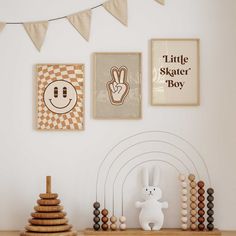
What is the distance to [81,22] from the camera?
2986 mm

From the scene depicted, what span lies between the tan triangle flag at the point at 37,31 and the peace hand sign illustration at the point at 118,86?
40 cm

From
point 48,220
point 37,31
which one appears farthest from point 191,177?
point 37,31

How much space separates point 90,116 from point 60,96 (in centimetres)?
19

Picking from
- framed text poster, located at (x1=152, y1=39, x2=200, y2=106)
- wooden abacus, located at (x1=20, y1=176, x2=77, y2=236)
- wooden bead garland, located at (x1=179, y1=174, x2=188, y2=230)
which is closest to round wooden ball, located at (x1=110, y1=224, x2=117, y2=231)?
wooden abacus, located at (x1=20, y1=176, x2=77, y2=236)

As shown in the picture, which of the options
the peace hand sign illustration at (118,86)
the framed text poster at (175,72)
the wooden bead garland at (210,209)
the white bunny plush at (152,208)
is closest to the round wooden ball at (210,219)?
the wooden bead garland at (210,209)

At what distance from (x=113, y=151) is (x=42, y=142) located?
37 cm

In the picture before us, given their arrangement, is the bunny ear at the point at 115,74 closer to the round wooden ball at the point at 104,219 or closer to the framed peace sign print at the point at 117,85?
the framed peace sign print at the point at 117,85

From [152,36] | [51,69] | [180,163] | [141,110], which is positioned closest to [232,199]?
[180,163]

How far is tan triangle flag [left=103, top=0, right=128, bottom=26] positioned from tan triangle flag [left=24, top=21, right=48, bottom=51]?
1.10 feet

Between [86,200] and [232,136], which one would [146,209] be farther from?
[232,136]

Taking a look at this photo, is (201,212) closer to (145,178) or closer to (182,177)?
(182,177)

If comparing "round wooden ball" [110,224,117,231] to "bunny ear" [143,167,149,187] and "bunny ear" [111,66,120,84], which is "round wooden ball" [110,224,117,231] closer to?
"bunny ear" [143,167,149,187]

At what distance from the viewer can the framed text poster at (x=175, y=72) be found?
9.73ft

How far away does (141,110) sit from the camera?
2969 millimetres
